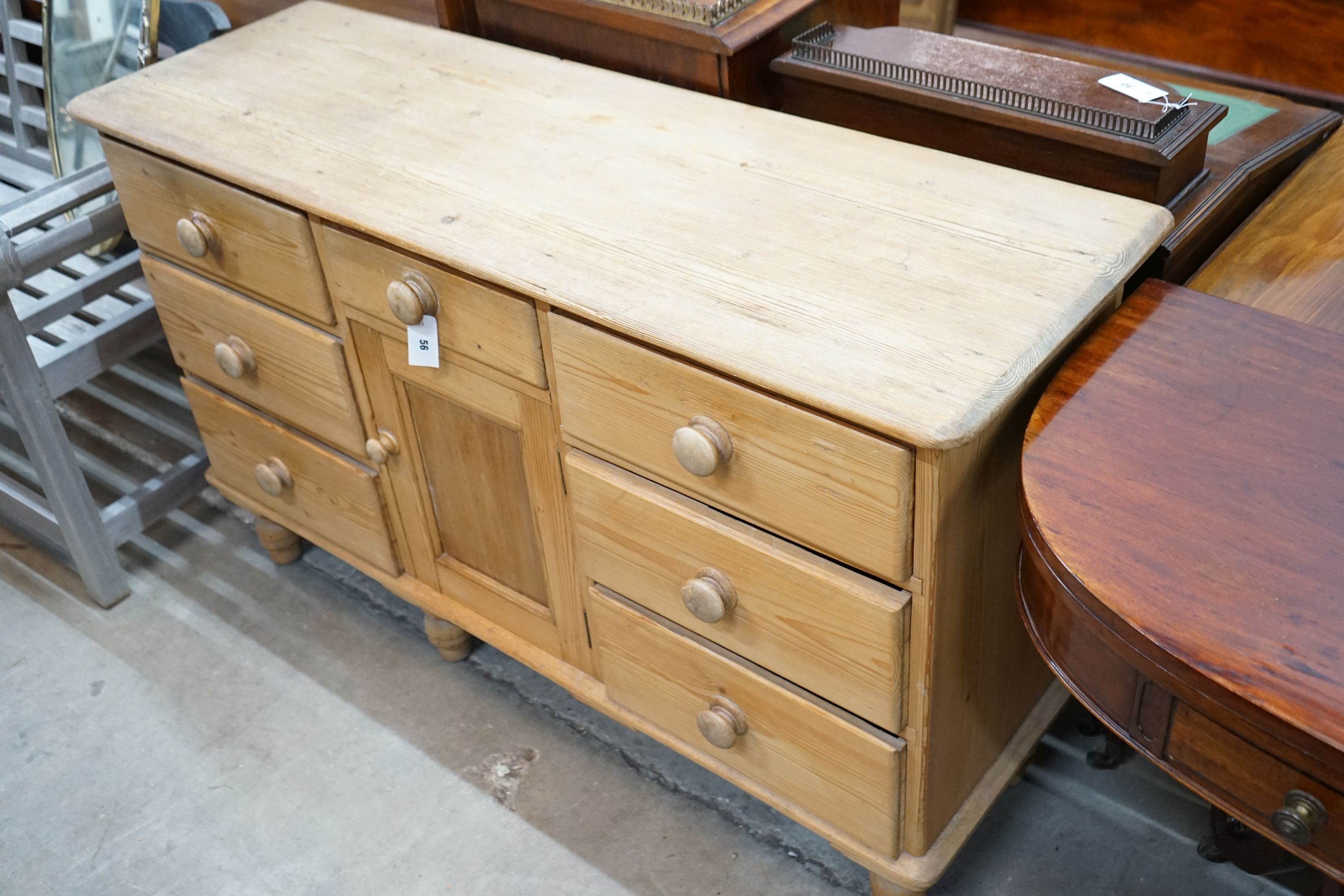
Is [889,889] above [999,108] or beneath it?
beneath

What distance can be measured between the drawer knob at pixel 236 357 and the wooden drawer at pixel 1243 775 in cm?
123

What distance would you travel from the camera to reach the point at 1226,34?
5.43 feet

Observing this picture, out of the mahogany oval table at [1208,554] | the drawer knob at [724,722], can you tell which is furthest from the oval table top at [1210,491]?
the drawer knob at [724,722]

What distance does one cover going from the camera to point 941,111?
1.34 m

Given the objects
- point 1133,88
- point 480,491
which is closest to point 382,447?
point 480,491

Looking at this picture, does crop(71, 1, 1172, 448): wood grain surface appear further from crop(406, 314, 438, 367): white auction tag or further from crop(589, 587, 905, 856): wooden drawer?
crop(589, 587, 905, 856): wooden drawer

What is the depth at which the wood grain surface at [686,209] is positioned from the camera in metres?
1.02

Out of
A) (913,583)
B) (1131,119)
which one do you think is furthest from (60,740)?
(1131,119)

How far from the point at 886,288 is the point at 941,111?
350 millimetres

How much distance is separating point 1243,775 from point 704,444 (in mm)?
503

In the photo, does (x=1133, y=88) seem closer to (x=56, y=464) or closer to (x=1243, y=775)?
(x=1243, y=775)

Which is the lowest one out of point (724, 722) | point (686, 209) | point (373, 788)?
point (373, 788)

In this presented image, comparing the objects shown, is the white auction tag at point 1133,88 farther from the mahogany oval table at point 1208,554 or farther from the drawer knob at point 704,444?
the drawer knob at point 704,444

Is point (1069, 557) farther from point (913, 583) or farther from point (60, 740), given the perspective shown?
point (60, 740)
